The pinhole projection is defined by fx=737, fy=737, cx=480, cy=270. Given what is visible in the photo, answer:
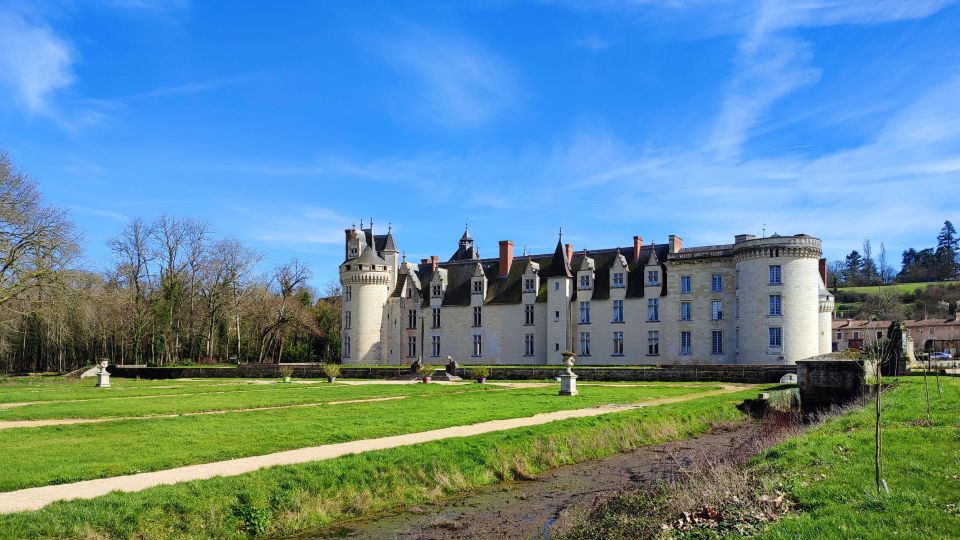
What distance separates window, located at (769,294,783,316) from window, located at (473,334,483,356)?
2167 cm

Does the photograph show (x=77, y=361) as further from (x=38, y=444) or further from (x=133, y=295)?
(x=38, y=444)

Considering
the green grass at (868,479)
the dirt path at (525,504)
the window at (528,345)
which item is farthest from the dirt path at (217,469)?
the window at (528,345)

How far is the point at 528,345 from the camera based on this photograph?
5475 centimetres

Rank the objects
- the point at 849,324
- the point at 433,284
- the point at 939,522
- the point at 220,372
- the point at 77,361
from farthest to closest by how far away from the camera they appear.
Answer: the point at 849,324 → the point at 77,361 → the point at 433,284 → the point at 220,372 → the point at 939,522

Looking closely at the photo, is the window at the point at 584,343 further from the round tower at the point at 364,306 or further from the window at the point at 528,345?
the round tower at the point at 364,306

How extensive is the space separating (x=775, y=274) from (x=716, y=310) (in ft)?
17.0

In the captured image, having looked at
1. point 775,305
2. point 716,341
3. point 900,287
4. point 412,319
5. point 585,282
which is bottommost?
point 716,341

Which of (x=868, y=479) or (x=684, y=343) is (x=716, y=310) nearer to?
(x=684, y=343)

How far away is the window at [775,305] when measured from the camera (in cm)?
4425

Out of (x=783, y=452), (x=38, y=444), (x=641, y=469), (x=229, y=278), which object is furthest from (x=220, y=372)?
(x=783, y=452)

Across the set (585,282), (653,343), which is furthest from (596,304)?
(653,343)

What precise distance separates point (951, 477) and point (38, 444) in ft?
48.4

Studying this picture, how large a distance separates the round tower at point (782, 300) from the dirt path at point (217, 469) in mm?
→ 30453

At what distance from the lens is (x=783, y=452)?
1260 cm
